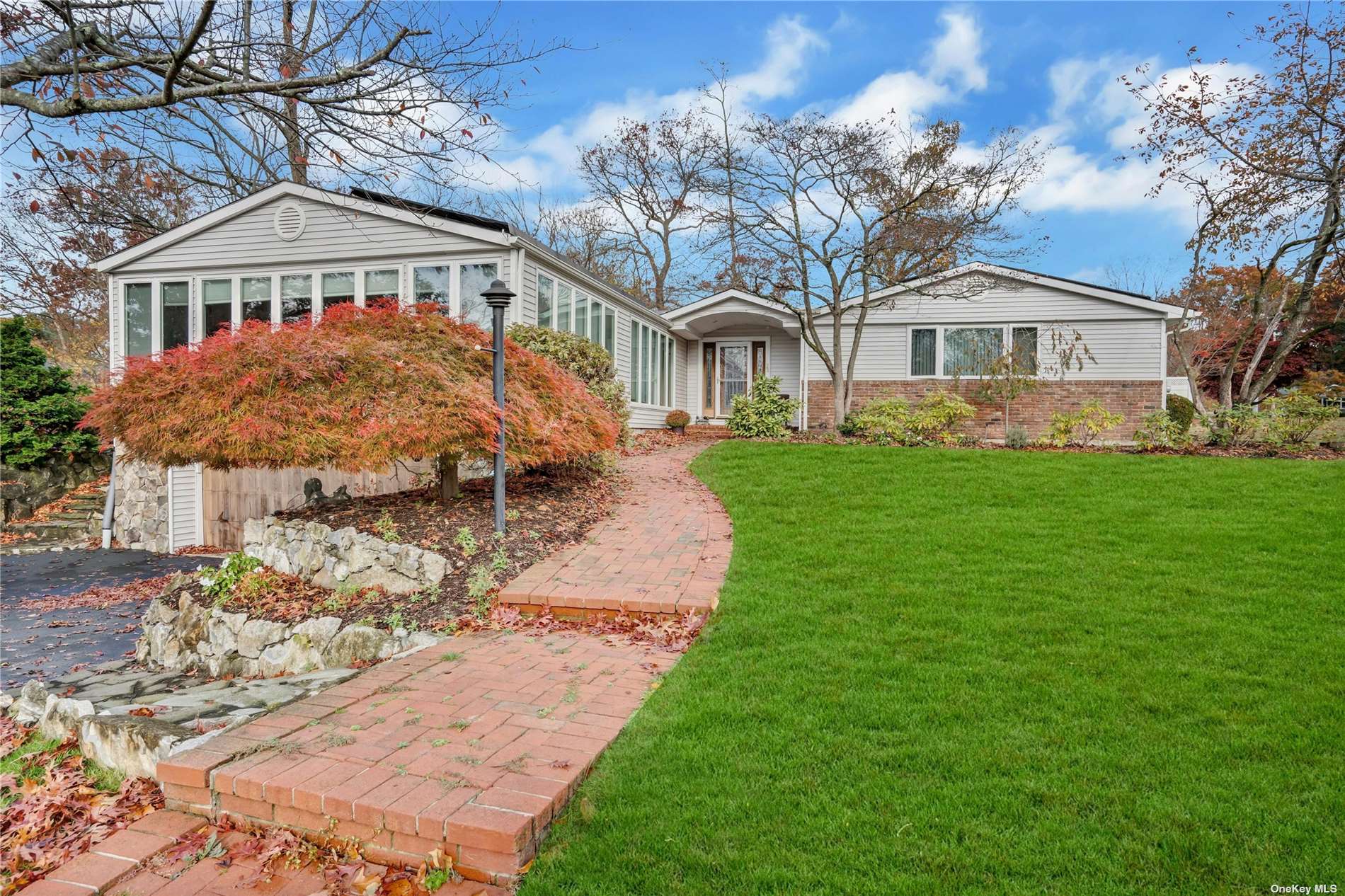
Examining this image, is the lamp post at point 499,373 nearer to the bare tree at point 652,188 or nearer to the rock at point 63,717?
the rock at point 63,717

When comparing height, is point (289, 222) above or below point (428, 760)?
above

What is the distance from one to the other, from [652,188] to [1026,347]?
14485 mm

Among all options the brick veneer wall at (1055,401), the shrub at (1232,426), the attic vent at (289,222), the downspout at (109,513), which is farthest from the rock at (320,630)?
the shrub at (1232,426)

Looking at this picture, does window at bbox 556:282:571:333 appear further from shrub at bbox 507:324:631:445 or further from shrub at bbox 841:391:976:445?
shrub at bbox 841:391:976:445

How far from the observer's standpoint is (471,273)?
10.7 meters

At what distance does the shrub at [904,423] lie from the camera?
467 inches

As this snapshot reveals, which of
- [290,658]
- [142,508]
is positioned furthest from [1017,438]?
[142,508]

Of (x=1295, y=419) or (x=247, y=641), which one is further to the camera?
(x=1295, y=419)

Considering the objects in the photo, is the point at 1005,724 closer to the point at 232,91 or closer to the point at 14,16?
the point at 232,91

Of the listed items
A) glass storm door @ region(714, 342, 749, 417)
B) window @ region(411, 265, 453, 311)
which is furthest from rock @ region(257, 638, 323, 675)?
glass storm door @ region(714, 342, 749, 417)

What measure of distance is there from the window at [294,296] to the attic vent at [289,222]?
0.65 metres

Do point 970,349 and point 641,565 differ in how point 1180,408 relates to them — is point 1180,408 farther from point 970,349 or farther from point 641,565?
point 641,565

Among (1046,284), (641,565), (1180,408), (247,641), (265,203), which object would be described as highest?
(265,203)

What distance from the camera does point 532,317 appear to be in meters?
10.6
